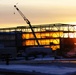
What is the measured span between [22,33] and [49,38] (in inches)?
600

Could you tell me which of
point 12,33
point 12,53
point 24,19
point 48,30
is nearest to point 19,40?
point 12,33

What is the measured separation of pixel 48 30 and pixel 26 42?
12.6 m

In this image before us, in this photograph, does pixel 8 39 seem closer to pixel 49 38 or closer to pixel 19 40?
pixel 19 40

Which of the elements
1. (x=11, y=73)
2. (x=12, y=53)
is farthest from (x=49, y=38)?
(x=11, y=73)

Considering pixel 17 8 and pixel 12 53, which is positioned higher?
pixel 17 8

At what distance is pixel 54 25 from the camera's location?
541ft

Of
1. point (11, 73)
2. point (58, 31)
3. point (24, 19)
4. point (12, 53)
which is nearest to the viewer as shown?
point (11, 73)

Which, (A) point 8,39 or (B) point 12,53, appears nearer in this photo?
(B) point 12,53

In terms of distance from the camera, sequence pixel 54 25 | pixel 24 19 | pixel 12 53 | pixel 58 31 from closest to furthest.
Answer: pixel 12 53 → pixel 24 19 → pixel 54 25 → pixel 58 31

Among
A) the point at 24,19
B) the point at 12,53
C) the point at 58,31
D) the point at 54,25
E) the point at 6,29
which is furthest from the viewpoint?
the point at 6,29

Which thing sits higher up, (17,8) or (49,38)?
(17,8)

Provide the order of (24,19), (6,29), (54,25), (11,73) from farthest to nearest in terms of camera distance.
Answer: (6,29)
(54,25)
(24,19)
(11,73)

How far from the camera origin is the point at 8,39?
16875cm

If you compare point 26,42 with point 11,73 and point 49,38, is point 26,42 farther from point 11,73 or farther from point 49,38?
point 11,73
